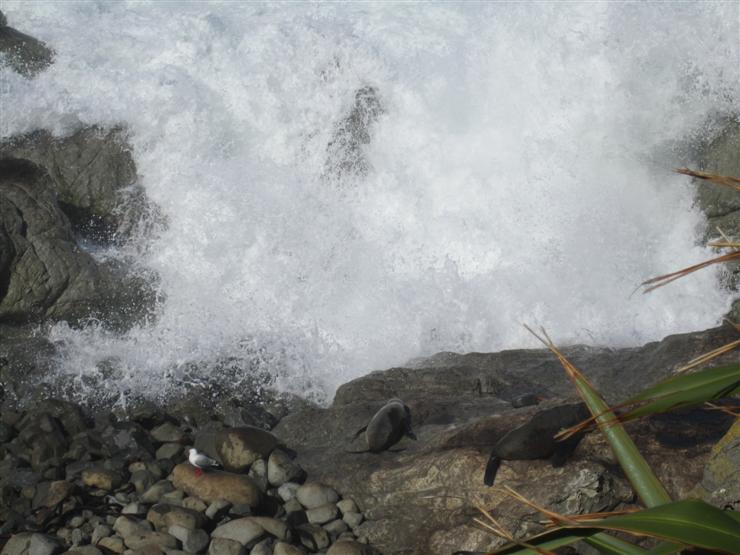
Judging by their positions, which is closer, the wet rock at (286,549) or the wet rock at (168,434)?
the wet rock at (286,549)

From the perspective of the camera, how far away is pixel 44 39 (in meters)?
10.9

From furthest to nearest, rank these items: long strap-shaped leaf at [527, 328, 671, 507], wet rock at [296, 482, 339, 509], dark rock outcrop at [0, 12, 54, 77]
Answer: dark rock outcrop at [0, 12, 54, 77] < wet rock at [296, 482, 339, 509] < long strap-shaped leaf at [527, 328, 671, 507]

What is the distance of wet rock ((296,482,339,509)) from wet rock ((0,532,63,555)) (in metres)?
1.40

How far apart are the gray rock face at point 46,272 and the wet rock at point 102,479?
2541 millimetres

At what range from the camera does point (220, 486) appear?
4.90 meters

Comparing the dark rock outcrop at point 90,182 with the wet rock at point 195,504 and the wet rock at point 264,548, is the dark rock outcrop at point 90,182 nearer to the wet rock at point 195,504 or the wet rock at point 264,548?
the wet rock at point 195,504

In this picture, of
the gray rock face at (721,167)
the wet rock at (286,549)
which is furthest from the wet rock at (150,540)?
the gray rock face at (721,167)

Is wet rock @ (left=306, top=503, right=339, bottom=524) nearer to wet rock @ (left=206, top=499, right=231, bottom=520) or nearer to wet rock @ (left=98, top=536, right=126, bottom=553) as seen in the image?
wet rock @ (left=206, top=499, right=231, bottom=520)

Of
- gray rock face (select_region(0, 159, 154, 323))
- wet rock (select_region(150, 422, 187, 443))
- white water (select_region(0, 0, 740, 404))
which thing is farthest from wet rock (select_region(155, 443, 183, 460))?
gray rock face (select_region(0, 159, 154, 323))

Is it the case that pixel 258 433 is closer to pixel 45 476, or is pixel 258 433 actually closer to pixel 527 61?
pixel 45 476

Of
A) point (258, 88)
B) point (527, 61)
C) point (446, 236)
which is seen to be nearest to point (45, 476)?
point (446, 236)

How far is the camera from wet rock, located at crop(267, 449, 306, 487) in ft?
17.0

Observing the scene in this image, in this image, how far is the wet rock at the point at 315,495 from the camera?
4918 millimetres

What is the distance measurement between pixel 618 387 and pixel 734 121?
5.33 metres
